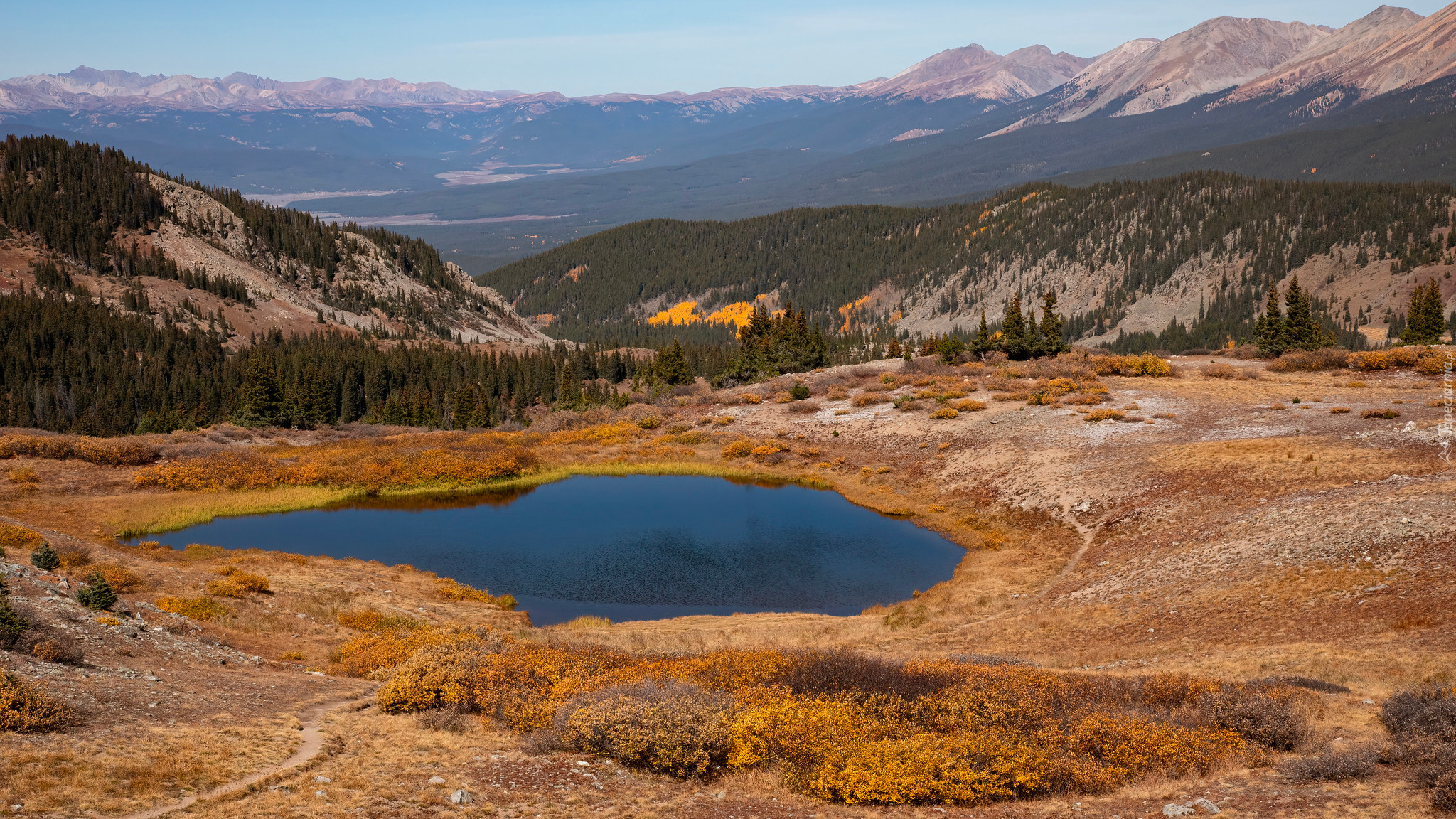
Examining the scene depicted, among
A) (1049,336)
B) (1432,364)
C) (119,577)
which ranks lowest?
(119,577)

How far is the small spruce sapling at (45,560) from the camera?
30562 millimetres

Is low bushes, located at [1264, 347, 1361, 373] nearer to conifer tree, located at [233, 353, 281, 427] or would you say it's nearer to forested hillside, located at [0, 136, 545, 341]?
conifer tree, located at [233, 353, 281, 427]

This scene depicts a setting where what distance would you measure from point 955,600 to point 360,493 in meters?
47.3

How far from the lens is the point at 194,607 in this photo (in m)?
30.9

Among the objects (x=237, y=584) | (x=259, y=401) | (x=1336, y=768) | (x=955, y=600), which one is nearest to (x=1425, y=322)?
(x=955, y=600)

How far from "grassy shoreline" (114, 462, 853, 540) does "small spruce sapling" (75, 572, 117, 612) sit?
89.5 feet

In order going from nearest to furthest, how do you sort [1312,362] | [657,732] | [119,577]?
[657,732] → [119,577] → [1312,362]

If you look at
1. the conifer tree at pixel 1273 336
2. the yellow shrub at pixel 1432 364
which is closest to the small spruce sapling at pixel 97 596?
the yellow shrub at pixel 1432 364

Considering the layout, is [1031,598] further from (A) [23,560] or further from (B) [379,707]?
(A) [23,560]

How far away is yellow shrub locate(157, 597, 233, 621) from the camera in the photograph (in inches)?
1198

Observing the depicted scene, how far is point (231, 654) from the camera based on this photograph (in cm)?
2672

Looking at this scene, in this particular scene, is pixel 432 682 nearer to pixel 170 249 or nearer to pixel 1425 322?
pixel 1425 322

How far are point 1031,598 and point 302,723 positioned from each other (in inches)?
1099

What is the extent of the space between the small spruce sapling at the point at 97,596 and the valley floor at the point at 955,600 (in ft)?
2.62
